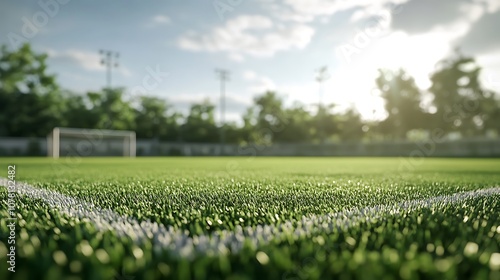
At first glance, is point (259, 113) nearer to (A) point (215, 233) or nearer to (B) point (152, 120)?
(B) point (152, 120)

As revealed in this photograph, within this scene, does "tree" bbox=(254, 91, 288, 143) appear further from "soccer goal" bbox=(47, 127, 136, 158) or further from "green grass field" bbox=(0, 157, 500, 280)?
"green grass field" bbox=(0, 157, 500, 280)

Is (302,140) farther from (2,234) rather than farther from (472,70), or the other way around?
(2,234)

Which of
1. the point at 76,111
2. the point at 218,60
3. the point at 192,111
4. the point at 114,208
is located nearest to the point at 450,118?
the point at 218,60

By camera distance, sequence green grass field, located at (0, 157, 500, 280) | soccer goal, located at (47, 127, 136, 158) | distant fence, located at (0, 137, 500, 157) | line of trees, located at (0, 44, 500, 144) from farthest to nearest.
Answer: line of trees, located at (0, 44, 500, 144), distant fence, located at (0, 137, 500, 157), soccer goal, located at (47, 127, 136, 158), green grass field, located at (0, 157, 500, 280)

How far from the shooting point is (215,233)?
1.74 metres

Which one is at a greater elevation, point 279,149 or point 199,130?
point 199,130

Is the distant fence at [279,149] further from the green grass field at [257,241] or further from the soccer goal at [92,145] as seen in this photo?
the green grass field at [257,241]

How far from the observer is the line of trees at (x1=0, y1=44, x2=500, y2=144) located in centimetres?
3675

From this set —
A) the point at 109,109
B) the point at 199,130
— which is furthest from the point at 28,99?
the point at 199,130

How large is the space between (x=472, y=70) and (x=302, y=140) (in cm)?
2058

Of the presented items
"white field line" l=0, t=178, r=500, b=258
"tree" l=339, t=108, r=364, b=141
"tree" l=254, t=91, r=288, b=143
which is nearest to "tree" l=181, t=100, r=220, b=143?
"tree" l=254, t=91, r=288, b=143

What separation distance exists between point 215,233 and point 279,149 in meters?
43.6

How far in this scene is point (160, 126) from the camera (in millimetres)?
48062

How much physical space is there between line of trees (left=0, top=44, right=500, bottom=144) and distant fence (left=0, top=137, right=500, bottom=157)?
392 centimetres
